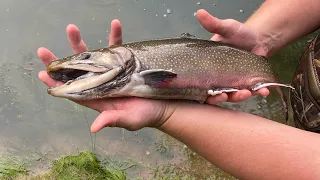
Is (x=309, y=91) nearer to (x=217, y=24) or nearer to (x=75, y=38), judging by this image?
(x=217, y=24)

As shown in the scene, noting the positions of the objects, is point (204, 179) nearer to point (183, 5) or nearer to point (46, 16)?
point (183, 5)

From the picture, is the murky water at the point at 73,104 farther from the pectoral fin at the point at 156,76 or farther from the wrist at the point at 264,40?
the pectoral fin at the point at 156,76

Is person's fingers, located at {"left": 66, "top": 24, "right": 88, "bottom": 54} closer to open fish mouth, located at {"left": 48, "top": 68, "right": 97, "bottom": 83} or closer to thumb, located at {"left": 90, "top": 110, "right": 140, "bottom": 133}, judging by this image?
open fish mouth, located at {"left": 48, "top": 68, "right": 97, "bottom": 83}

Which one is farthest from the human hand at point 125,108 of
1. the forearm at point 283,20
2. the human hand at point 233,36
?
the forearm at point 283,20

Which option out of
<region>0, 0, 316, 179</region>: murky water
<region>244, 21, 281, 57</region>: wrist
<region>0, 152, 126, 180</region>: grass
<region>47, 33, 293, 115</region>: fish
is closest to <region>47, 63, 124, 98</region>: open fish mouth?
<region>47, 33, 293, 115</region>: fish

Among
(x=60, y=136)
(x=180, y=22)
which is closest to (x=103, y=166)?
(x=60, y=136)

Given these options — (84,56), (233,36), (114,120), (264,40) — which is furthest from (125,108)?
(264,40)
